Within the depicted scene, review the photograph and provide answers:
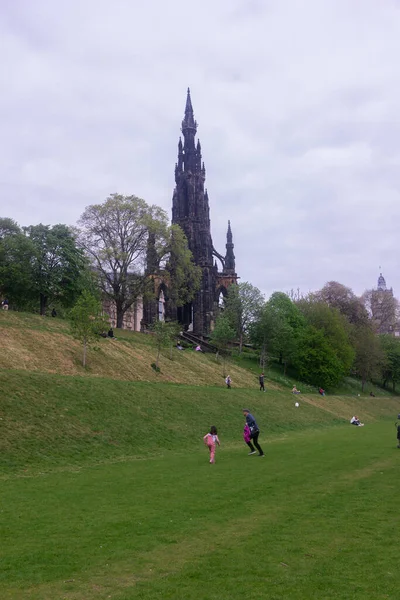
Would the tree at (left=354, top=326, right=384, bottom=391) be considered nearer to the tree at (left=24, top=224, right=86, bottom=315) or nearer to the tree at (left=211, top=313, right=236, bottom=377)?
the tree at (left=211, top=313, right=236, bottom=377)

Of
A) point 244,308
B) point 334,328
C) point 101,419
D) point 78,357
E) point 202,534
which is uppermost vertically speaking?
point 244,308

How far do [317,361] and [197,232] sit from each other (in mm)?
36905

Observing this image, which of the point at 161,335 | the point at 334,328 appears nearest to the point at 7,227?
the point at 161,335

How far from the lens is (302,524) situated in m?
10.0

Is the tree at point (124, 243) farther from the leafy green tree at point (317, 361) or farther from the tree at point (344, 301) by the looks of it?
the tree at point (344, 301)

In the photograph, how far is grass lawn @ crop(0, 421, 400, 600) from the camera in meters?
6.99

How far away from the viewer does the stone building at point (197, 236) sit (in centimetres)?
8931

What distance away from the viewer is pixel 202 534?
30.9ft

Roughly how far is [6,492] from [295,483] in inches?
313

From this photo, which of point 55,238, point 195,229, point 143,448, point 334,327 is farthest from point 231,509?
point 195,229

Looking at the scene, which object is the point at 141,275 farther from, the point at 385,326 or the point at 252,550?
the point at 385,326

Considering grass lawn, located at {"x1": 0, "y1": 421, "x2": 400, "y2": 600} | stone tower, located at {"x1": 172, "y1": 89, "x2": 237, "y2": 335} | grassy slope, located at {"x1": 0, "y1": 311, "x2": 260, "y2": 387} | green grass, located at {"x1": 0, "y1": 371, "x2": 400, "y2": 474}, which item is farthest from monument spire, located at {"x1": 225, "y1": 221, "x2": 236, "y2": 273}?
grass lawn, located at {"x1": 0, "y1": 421, "x2": 400, "y2": 600}

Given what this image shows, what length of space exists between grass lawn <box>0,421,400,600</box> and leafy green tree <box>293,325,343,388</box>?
168 ft

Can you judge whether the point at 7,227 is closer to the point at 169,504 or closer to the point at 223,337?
the point at 223,337
